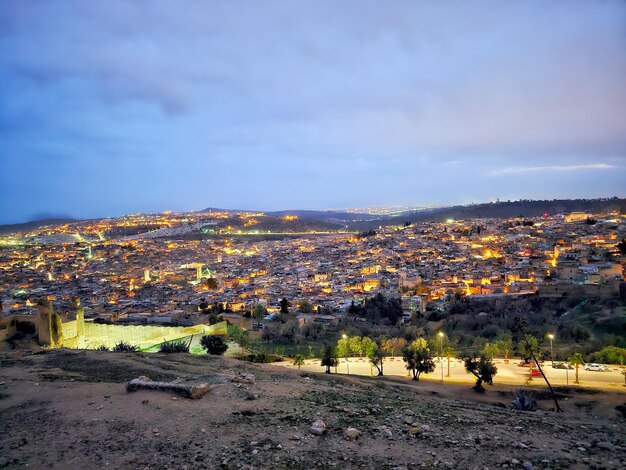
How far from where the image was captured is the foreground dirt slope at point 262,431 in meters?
5.77

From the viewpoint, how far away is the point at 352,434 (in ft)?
21.2

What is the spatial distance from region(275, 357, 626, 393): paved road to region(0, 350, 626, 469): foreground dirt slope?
8.69 metres

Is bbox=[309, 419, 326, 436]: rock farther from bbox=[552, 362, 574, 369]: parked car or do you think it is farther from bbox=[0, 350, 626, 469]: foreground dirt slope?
bbox=[552, 362, 574, 369]: parked car

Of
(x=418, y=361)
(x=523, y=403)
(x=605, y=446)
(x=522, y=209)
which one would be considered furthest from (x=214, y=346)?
(x=522, y=209)

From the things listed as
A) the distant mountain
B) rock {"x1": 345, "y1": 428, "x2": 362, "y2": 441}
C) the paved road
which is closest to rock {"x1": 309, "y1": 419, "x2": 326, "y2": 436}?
rock {"x1": 345, "y1": 428, "x2": 362, "y2": 441}

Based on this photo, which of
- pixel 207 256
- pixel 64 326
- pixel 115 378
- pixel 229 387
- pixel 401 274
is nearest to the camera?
pixel 229 387

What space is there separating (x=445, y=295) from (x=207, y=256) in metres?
46.8

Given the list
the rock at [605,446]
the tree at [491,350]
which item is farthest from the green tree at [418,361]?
the rock at [605,446]

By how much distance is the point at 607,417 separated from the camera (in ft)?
41.6

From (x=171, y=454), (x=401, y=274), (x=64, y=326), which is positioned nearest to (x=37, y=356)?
(x=64, y=326)

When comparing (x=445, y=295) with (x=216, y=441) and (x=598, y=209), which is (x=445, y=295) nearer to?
(x=216, y=441)

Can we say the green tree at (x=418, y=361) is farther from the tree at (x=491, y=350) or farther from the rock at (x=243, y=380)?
the rock at (x=243, y=380)

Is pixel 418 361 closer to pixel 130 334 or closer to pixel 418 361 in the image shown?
pixel 418 361

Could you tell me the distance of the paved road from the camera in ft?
55.3
